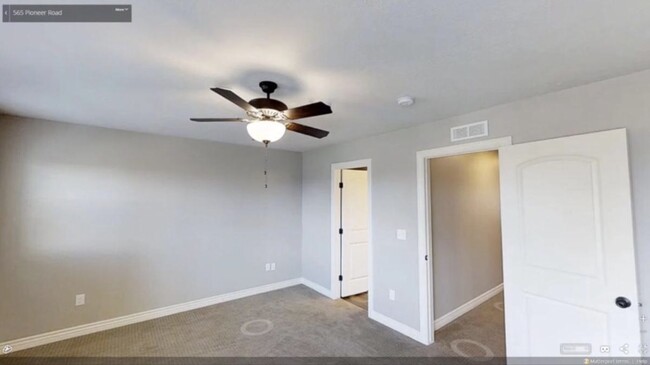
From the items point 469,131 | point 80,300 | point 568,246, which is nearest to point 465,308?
point 568,246

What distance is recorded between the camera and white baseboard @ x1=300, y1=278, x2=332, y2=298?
4.47 meters

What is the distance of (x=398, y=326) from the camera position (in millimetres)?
3342

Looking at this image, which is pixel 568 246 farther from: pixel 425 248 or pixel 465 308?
pixel 465 308

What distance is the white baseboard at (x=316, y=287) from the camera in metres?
4.47

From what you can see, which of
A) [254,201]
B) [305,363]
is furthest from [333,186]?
[305,363]

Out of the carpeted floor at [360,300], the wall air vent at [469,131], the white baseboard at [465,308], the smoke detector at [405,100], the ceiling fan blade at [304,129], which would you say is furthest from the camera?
the carpeted floor at [360,300]

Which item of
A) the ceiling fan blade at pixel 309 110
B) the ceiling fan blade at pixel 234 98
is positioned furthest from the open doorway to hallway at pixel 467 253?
the ceiling fan blade at pixel 234 98

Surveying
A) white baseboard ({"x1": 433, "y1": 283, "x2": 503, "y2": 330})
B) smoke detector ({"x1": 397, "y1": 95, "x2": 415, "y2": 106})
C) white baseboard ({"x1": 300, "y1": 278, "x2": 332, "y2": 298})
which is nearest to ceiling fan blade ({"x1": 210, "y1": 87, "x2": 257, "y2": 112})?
smoke detector ({"x1": 397, "y1": 95, "x2": 415, "y2": 106})

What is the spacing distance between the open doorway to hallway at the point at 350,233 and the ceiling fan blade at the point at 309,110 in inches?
92.8

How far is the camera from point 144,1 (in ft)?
4.00

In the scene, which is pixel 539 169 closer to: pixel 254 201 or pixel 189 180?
pixel 254 201

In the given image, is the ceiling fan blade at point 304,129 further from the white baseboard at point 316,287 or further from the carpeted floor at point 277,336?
the white baseboard at point 316,287

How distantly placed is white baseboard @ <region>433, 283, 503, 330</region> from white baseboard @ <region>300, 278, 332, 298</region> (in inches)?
65.8

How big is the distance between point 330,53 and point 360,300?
3826 mm
